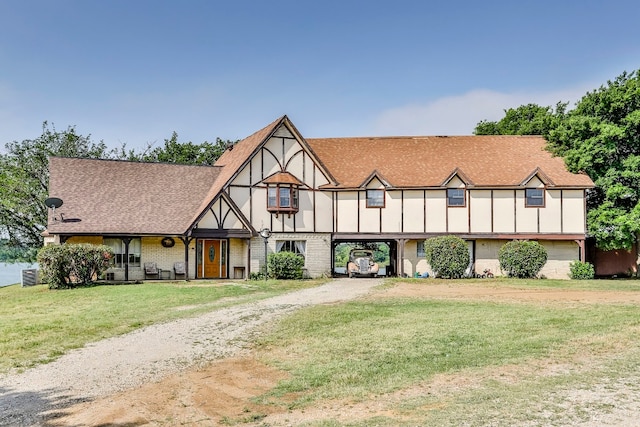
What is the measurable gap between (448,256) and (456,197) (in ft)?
13.2

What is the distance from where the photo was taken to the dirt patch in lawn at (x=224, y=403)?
7.03m

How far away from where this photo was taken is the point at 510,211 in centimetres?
2975

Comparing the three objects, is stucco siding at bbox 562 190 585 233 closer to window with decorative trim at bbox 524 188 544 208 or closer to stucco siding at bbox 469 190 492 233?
window with decorative trim at bbox 524 188 544 208

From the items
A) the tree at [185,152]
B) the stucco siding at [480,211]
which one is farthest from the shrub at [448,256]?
the tree at [185,152]

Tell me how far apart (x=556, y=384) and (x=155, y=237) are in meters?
23.4

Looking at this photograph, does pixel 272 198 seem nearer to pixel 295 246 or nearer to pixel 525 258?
pixel 295 246

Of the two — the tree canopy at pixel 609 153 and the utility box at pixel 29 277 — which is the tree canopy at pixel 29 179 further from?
the tree canopy at pixel 609 153

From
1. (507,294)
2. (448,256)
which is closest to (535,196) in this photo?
(448,256)

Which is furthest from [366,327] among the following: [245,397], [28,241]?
[28,241]

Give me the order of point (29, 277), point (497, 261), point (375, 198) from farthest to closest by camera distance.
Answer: point (375, 198), point (497, 261), point (29, 277)

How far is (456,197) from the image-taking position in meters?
30.1

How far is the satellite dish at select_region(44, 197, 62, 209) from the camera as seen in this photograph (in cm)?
2611

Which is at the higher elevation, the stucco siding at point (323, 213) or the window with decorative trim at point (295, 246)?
the stucco siding at point (323, 213)

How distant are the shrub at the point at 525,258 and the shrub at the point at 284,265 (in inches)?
435
